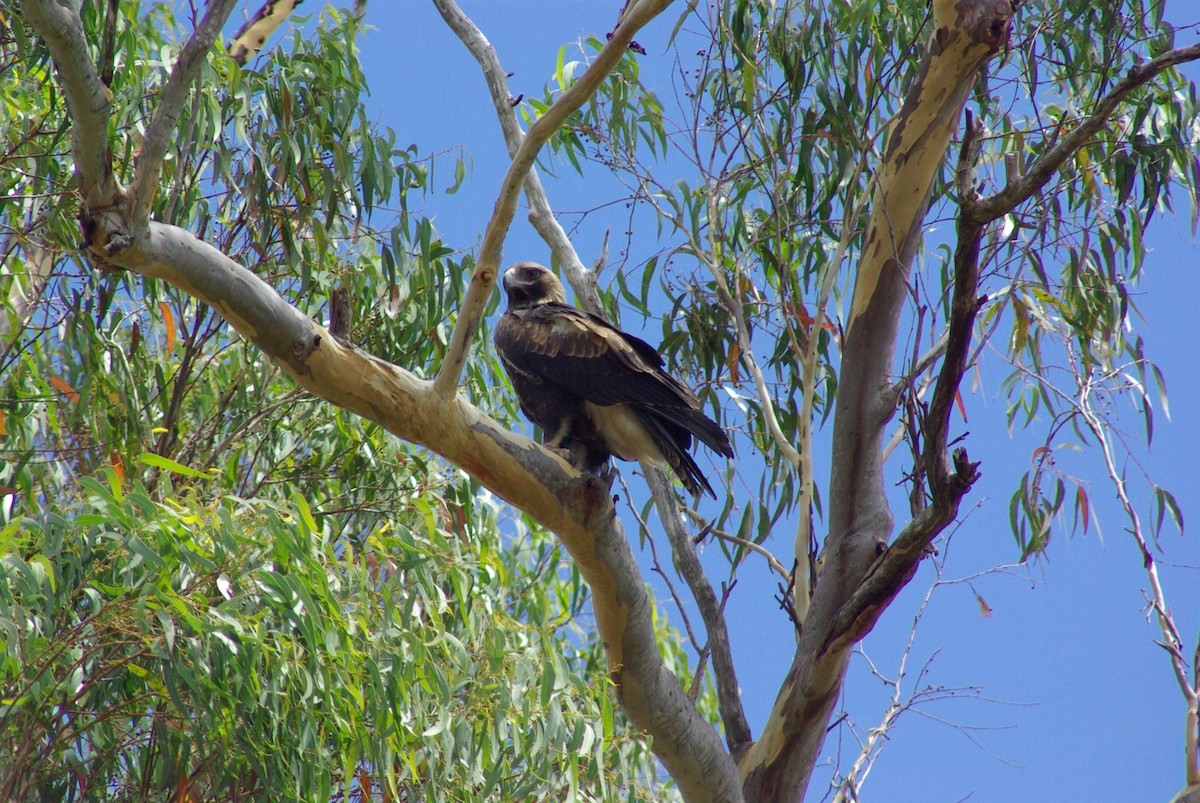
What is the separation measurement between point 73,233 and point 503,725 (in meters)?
2.16

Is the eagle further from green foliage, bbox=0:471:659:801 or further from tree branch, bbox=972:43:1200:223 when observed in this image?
tree branch, bbox=972:43:1200:223

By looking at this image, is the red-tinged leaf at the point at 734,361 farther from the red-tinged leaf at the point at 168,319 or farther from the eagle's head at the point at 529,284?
the red-tinged leaf at the point at 168,319

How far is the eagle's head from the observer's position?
3811 mm

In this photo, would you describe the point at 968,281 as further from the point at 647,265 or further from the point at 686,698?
the point at 647,265

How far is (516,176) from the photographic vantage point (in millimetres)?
2264

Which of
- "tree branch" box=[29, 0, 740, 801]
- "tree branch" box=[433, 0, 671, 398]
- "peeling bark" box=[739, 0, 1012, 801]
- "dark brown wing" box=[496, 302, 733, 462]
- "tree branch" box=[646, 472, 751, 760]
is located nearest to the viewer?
"tree branch" box=[29, 0, 740, 801]

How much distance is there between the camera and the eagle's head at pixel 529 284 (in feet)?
12.5

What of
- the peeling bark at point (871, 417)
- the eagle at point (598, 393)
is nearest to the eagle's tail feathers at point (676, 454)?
the eagle at point (598, 393)

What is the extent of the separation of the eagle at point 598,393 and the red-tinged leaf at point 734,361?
67 centimetres

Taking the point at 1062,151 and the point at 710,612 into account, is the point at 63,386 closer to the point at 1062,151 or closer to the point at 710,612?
the point at 710,612

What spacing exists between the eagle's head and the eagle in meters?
0.36

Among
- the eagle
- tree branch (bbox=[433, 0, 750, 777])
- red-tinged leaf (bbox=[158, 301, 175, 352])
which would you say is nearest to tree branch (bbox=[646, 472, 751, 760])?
tree branch (bbox=[433, 0, 750, 777])

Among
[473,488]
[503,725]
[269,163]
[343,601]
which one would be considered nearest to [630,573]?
[503,725]

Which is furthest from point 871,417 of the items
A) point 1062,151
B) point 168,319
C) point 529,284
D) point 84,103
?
point 168,319
